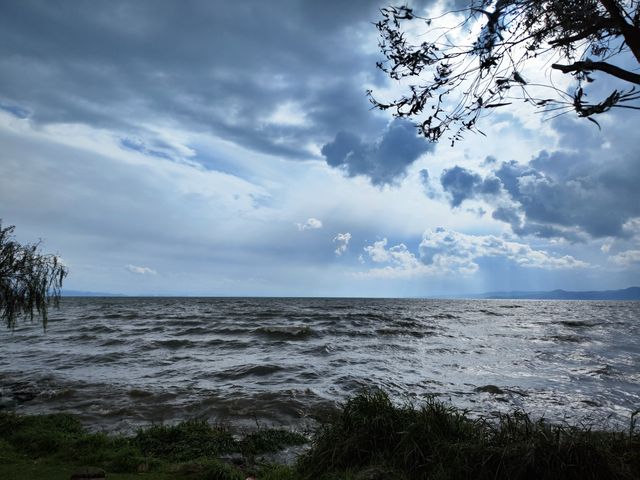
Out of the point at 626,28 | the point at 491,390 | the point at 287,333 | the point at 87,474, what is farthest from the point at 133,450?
the point at 287,333

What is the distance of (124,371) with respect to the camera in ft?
52.2

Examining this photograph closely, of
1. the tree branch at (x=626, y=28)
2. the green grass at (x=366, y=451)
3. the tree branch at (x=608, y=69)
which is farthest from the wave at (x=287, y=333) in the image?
the tree branch at (x=626, y=28)

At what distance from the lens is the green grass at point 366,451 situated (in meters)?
4.57

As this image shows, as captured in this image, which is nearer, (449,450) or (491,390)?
(449,450)

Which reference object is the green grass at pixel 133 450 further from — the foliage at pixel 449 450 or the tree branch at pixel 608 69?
the tree branch at pixel 608 69

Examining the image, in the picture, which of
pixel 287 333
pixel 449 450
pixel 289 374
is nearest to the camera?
pixel 449 450

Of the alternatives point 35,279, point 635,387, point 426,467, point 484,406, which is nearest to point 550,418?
point 484,406

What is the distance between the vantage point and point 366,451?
5.68 m

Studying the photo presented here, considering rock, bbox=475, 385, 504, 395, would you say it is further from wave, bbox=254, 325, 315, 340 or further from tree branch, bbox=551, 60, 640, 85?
wave, bbox=254, 325, 315, 340

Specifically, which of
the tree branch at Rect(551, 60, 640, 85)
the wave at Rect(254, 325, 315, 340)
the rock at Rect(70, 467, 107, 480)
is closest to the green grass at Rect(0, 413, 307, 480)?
the rock at Rect(70, 467, 107, 480)

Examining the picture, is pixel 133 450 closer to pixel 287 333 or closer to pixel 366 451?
pixel 366 451

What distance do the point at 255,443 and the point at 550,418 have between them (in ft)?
27.7

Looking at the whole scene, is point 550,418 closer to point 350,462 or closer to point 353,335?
point 350,462

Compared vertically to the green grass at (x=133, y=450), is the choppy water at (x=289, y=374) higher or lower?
lower
